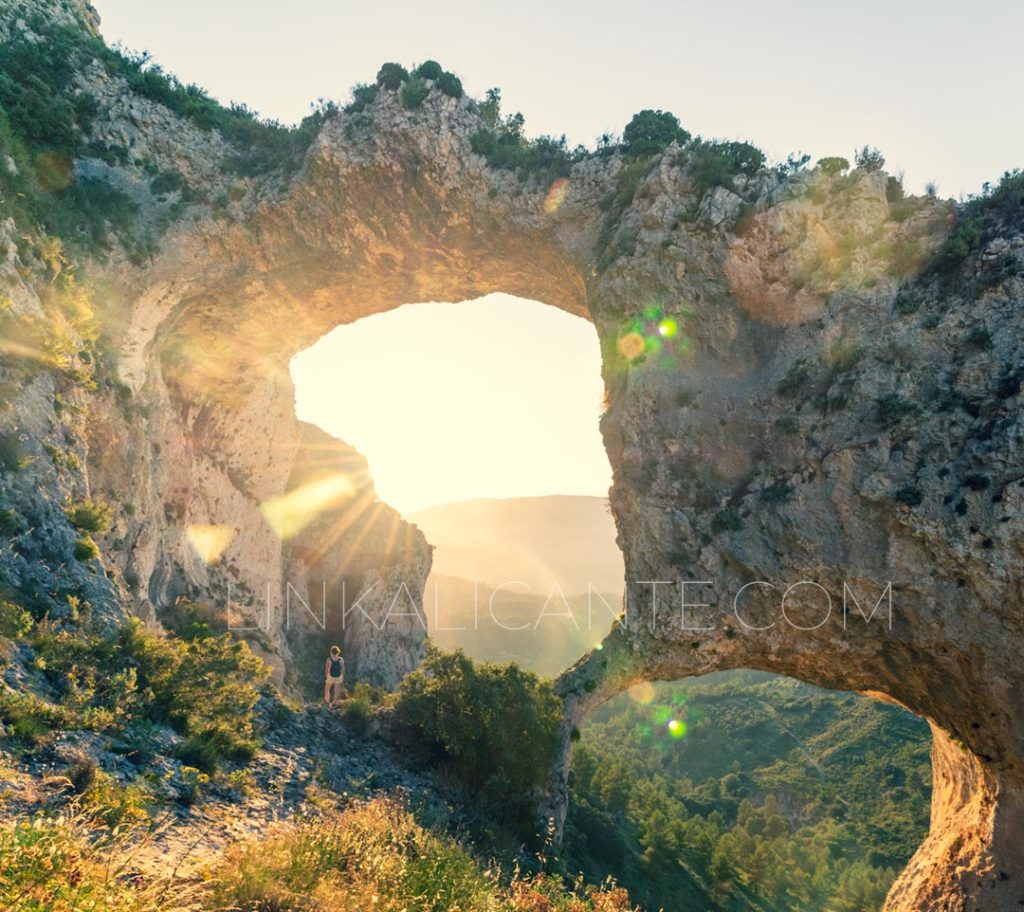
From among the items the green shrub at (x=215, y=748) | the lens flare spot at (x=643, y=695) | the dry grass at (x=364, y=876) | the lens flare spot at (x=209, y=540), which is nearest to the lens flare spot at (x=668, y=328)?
the dry grass at (x=364, y=876)

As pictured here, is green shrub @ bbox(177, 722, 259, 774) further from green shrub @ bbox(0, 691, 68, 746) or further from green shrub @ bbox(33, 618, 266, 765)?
green shrub @ bbox(0, 691, 68, 746)

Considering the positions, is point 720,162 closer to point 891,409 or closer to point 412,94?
point 891,409

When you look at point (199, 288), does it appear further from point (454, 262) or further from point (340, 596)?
point (340, 596)

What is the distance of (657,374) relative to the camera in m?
Answer: 23.2

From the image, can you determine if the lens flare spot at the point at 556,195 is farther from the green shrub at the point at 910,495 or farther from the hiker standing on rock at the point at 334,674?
the hiker standing on rock at the point at 334,674

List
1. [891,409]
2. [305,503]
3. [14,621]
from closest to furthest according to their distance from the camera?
[14,621], [891,409], [305,503]

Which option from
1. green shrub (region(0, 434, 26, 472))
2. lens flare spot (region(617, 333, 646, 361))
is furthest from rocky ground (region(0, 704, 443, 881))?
lens flare spot (region(617, 333, 646, 361))

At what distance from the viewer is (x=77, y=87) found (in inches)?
952

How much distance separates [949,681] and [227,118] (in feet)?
124

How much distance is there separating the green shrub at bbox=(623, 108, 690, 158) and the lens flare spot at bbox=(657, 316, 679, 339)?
8.21 metres

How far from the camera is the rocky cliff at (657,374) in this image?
16.3 metres

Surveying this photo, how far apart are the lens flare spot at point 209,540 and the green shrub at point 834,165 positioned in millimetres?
33614

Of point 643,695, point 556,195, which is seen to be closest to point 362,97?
point 556,195

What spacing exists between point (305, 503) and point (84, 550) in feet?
92.5
